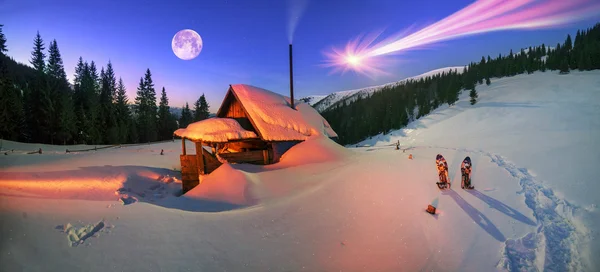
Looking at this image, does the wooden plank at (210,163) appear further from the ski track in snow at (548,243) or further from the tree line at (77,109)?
the tree line at (77,109)

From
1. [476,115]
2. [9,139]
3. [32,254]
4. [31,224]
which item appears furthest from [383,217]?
[476,115]

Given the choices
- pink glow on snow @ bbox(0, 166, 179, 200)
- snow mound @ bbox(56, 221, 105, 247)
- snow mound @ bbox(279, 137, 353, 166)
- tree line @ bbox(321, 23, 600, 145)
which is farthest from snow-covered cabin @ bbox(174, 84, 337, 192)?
tree line @ bbox(321, 23, 600, 145)

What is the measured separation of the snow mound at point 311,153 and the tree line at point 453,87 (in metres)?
44.4

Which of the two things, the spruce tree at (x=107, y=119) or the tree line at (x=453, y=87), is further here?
the tree line at (x=453, y=87)

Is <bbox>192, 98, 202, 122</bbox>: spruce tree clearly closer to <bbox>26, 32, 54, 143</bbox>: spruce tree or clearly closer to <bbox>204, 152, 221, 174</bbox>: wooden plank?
<bbox>26, 32, 54, 143</bbox>: spruce tree

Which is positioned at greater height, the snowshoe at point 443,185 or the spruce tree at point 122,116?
the spruce tree at point 122,116

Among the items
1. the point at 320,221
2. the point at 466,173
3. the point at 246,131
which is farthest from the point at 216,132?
the point at 466,173

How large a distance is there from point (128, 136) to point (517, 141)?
60.7 m

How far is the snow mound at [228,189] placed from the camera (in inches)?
373

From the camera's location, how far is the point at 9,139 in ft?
92.5

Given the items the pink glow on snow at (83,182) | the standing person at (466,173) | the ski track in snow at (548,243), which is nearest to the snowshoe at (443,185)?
the standing person at (466,173)

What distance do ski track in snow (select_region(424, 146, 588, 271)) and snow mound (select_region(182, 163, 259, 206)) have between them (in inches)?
289

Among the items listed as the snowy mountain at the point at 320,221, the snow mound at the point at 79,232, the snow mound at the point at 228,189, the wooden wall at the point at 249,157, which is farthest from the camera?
the wooden wall at the point at 249,157

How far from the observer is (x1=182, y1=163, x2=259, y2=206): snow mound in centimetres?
948
